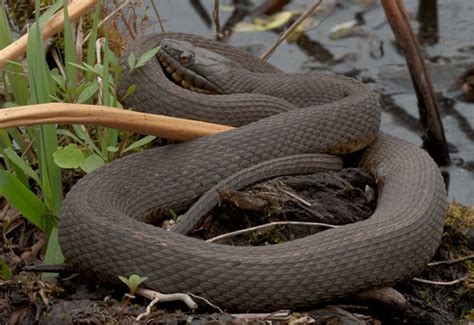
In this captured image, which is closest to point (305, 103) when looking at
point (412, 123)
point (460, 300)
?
point (460, 300)

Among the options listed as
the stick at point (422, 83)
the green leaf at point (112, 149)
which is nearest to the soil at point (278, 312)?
the green leaf at point (112, 149)

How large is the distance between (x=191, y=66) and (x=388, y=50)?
3622 mm

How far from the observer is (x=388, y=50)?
29.6 feet

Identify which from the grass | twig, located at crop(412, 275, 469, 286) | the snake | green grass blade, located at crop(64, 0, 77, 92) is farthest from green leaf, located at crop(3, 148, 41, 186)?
twig, located at crop(412, 275, 469, 286)

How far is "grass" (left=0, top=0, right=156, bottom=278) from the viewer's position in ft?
15.3

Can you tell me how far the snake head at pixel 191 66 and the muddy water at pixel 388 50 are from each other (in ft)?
6.53

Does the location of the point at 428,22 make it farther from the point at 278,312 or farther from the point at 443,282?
the point at 278,312

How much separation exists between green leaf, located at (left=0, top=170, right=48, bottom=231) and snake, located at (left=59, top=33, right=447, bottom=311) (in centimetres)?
19

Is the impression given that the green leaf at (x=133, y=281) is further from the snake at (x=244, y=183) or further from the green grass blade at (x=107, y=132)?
the green grass blade at (x=107, y=132)

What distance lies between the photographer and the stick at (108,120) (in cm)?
430

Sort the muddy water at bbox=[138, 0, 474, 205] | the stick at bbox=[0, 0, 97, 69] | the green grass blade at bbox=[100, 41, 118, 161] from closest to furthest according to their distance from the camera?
1. the green grass blade at bbox=[100, 41, 118, 161]
2. the stick at bbox=[0, 0, 97, 69]
3. the muddy water at bbox=[138, 0, 474, 205]

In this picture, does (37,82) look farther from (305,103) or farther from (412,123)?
(412,123)

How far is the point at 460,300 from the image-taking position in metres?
4.68

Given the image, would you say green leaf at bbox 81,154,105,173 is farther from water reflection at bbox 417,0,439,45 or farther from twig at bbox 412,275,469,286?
water reflection at bbox 417,0,439,45
